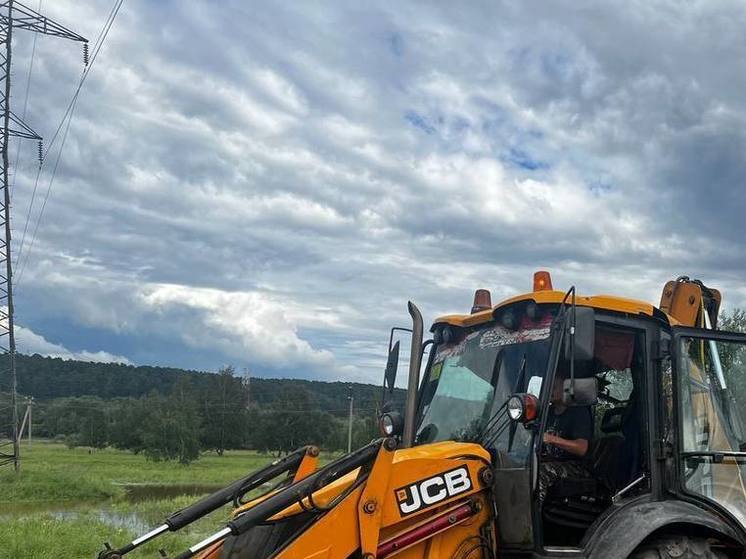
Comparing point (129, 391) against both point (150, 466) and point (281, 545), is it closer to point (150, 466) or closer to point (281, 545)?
point (150, 466)

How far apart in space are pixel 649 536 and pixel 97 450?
67088 millimetres

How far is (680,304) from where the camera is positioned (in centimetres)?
639

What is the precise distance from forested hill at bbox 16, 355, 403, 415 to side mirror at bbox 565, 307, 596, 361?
61.5m

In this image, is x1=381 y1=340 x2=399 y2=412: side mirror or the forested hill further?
the forested hill

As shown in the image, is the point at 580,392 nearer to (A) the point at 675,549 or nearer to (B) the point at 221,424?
(A) the point at 675,549

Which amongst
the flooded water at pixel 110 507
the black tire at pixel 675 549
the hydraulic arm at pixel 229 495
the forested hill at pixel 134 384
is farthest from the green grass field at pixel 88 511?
the forested hill at pixel 134 384

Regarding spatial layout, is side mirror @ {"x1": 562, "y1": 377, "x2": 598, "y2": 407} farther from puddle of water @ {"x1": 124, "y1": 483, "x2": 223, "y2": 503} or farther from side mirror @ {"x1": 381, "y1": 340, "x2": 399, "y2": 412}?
puddle of water @ {"x1": 124, "y1": 483, "x2": 223, "y2": 503}

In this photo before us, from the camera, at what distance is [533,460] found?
4.84 m

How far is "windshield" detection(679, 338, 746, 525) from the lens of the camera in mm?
5316

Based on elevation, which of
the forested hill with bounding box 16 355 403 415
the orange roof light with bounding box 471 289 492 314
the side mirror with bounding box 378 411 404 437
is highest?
the forested hill with bounding box 16 355 403 415

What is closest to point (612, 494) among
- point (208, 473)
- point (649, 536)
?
point (649, 536)

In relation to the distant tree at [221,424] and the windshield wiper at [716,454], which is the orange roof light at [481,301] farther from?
the distant tree at [221,424]

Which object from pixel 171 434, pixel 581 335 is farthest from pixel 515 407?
pixel 171 434

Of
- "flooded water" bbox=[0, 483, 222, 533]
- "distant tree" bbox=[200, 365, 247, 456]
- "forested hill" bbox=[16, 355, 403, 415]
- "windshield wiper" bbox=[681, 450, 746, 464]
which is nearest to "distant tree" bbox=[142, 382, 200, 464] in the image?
"distant tree" bbox=[200, 365, 247, 456]
